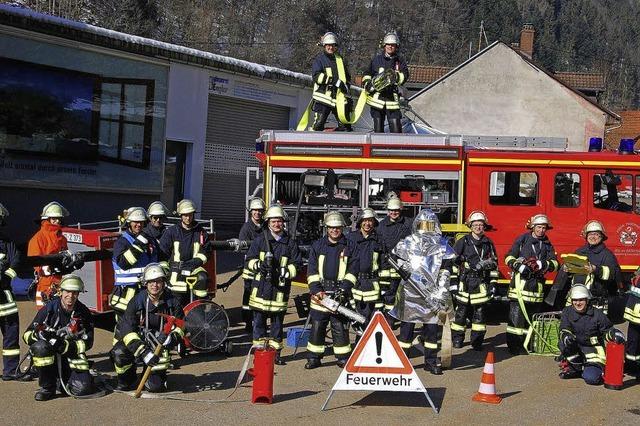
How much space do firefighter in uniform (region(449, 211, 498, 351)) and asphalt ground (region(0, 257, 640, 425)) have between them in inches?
27.2

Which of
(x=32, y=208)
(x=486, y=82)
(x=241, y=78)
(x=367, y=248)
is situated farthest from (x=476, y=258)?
(x=486, y=82)

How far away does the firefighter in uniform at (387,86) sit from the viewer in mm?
13430

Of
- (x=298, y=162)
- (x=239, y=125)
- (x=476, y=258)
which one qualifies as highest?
(x=239, y=125)

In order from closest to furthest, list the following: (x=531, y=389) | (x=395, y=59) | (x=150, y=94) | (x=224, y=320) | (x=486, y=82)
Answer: (x=531, y=389), (x=224, y=320), (x=395, y=59), (x=150, y=94), (x=486, y=82)

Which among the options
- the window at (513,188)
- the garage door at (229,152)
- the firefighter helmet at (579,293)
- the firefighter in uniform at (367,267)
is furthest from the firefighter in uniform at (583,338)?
the garage door at (229,152)

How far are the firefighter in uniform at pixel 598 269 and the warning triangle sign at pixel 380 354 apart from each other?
3.26 m

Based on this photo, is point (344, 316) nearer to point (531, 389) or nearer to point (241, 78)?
point (531, 389)

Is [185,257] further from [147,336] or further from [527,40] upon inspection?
[527,40]

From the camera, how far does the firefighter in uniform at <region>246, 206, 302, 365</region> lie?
9289mm

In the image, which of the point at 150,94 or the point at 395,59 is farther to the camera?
the point at 150,94

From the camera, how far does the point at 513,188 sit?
12.4 metres

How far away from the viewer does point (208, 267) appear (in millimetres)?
10812

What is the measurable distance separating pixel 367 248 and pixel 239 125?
13.8m

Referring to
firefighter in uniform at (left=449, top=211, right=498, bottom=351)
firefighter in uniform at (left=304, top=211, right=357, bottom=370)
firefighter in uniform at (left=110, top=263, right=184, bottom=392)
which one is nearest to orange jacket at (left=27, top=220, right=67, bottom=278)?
firefighter in uniform at (left=110, top=263, right=184, bottom=392)
